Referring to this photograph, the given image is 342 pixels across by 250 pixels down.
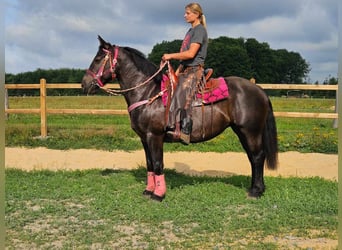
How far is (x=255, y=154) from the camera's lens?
5.36m

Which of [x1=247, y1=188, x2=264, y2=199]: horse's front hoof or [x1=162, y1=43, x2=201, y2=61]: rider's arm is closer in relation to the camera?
[x1=162, y1=43, x2=201, y2=61]: rider's arm

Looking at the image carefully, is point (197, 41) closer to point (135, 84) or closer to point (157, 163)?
point (135, 84)

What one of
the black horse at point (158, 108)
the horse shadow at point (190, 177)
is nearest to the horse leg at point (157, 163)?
the black horse at point (158, 108)

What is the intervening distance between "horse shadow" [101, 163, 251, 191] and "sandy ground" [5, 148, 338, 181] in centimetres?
4

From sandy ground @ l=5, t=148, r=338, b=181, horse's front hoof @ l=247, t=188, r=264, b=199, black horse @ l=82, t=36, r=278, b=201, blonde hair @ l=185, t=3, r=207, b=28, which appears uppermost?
blonde hair @ l=185, t=3, r=207, b=28

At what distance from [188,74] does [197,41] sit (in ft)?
1.46

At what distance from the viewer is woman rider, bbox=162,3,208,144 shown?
4969mm

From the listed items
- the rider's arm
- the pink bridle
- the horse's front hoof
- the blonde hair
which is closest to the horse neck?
the pink bridle

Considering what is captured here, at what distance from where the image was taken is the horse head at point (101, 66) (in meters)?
5.25

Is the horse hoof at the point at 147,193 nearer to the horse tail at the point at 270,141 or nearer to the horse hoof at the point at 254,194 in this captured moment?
the horse hoof at the point at 254,194

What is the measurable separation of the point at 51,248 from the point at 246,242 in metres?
1.85

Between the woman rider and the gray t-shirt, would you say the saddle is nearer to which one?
the woman rider

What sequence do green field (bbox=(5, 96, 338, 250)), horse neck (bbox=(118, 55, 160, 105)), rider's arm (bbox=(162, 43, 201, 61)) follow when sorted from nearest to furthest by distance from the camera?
1. green field (bbox=(5, 96, 338, 250))
2. rider's arm (bbox=(162, 43, 201, 61))
3. horse neck (bbox=(118, 55, 160, 105))

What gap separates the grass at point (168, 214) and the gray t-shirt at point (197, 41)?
6.03ft
